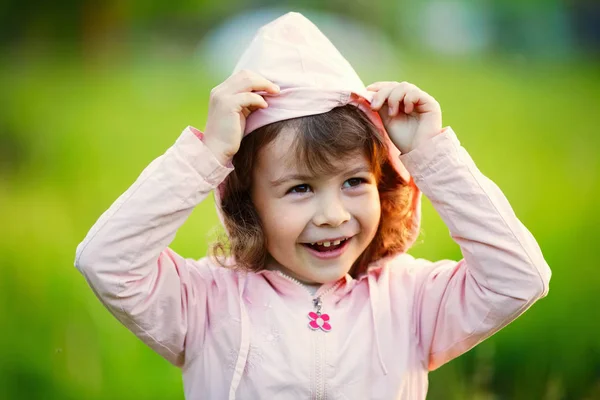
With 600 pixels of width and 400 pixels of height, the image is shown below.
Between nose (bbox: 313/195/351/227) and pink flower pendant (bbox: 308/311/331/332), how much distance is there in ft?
0.61

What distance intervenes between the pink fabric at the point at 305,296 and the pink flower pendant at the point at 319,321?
13mm

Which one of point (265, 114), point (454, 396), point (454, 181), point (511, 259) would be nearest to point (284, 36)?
point (265, 114)

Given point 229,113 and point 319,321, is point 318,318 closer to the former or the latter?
point 319,321

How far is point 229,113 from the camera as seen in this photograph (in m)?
1.35

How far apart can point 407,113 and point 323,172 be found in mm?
202

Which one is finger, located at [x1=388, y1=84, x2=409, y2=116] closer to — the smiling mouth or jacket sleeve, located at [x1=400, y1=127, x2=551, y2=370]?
jacket sleeve, located at [x1=400, y1=127, x2=551, y2=370]

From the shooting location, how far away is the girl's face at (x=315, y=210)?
1.41 meters

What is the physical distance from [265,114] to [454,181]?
0.39m

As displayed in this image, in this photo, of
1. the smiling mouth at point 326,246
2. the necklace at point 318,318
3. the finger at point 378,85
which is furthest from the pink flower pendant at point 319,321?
the finger at point 378,85

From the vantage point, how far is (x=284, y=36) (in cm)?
153

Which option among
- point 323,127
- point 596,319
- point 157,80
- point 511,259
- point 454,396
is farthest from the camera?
point 157,80

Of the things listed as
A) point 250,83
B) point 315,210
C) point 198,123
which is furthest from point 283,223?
point 198,123

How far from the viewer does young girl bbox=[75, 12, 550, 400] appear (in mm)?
1322

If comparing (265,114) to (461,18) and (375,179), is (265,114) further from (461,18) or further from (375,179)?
(461,18)
